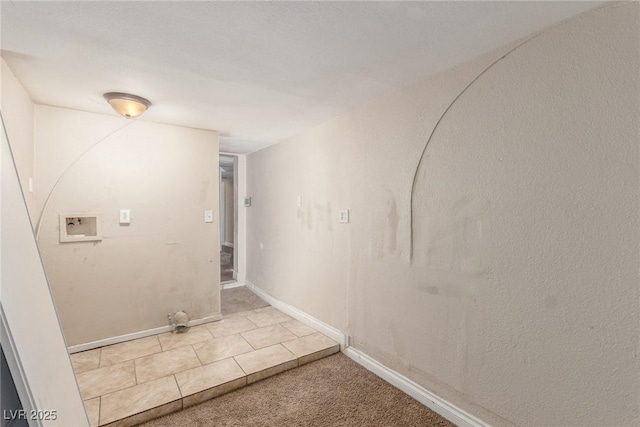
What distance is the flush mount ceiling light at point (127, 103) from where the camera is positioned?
2.11 metres

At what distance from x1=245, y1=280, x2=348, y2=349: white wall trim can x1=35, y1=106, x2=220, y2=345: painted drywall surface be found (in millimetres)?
756

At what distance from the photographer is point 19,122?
1.96 metres

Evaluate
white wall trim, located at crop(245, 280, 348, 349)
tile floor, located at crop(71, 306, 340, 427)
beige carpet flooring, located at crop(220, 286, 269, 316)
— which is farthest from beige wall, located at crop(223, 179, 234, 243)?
tile floor, located at crop(71, 306, 340, 427)

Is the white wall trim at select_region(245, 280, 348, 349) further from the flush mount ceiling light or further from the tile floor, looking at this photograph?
the flush mount ceiling light

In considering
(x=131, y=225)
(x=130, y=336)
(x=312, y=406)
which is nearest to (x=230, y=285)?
(x=130, y=336)

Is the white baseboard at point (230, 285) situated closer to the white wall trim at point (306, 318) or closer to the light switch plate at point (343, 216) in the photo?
the white wall trim at point (306, 318)

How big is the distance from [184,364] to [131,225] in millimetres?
1370

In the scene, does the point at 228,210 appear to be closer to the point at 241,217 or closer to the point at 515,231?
the point at 241,217

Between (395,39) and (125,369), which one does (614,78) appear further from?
(125,369)

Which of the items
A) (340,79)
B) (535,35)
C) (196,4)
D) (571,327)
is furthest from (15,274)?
(535,35)

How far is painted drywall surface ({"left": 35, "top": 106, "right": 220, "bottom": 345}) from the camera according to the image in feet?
7.99

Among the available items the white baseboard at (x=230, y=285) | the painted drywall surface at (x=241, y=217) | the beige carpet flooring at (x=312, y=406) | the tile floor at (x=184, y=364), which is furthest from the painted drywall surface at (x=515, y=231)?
the white baseboard at (x=230, y=285)

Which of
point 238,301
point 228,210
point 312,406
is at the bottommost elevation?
point 312,406

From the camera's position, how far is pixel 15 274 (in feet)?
3.93
